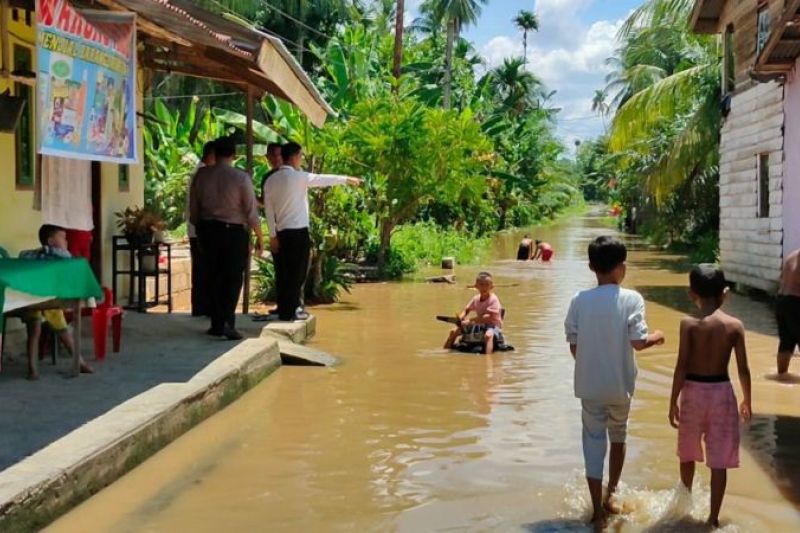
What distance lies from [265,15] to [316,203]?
3021cm

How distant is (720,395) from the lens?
5.21 metres

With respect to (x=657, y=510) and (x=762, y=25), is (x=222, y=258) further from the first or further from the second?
(x=762, y=25)

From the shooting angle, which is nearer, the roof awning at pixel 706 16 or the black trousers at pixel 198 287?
the black trousers at pixel 198 287

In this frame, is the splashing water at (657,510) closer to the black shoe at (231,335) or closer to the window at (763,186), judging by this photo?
the black shoe at (231,335)

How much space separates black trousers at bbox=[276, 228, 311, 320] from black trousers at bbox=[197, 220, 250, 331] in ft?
3.92

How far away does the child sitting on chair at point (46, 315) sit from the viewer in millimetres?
7539

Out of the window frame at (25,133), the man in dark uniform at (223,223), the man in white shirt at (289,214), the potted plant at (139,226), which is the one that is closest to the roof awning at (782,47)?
the man in white shirt at (289,214)

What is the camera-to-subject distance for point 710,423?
521 cm

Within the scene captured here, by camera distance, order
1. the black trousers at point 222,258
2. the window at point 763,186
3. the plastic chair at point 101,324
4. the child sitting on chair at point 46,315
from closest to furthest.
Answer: the child sitting on chair at point 46,315 → the plastic chair at point 101,324 → the black trousers at point 222,258 → the window at point 763,186

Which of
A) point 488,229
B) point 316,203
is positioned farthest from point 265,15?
point 316,203

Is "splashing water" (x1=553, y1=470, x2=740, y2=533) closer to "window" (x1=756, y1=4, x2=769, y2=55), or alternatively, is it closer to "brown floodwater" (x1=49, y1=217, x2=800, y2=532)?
"brown floodwater" (x1=49, y1=217, x2=800, y2=532)

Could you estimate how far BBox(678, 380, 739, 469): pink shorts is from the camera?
5.16 m

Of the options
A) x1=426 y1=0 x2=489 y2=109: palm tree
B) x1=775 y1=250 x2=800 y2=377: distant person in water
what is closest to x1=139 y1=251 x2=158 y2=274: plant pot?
x1=775 y1=250 x2=800 y2=377: distant person in water

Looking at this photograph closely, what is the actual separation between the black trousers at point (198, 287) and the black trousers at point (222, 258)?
5.30 ft
